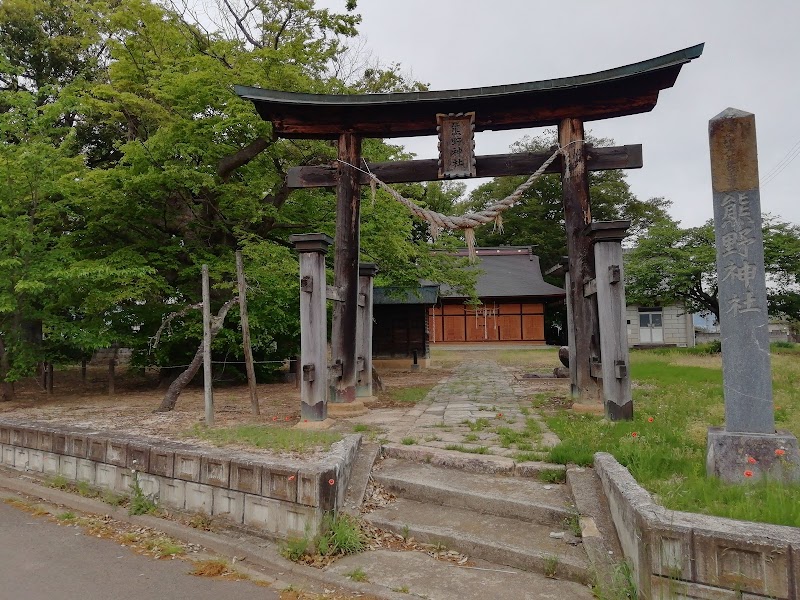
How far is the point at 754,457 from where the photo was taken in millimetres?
3527

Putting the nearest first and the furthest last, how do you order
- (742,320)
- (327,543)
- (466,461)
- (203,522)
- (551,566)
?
(551,566) → (327,543) → (742,320) → (203,522) → (466,461)

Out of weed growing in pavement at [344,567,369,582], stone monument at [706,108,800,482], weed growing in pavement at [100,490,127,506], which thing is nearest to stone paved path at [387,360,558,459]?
stone monument at [706,108,800,482]

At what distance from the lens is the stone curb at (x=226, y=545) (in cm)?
323

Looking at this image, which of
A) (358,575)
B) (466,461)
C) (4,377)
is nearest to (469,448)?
(466,461)

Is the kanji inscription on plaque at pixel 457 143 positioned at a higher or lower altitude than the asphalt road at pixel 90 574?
higher

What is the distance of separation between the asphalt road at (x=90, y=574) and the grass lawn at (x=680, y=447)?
262 cm

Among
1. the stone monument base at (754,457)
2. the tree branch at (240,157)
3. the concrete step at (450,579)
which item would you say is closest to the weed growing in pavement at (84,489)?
the concrete step at (450,579)

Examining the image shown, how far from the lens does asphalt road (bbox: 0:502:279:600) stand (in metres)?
3.27

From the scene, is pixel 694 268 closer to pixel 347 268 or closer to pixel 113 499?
pixel 347 268

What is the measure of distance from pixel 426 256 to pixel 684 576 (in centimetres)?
1037

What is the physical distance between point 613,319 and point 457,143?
3426 millimetres

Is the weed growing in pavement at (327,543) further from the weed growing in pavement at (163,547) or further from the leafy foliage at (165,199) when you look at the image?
the leafy foliage at (165,199)

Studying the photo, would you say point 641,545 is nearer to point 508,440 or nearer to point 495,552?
point 495,552

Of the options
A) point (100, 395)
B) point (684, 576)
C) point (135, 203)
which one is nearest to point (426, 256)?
point (135, 203)
